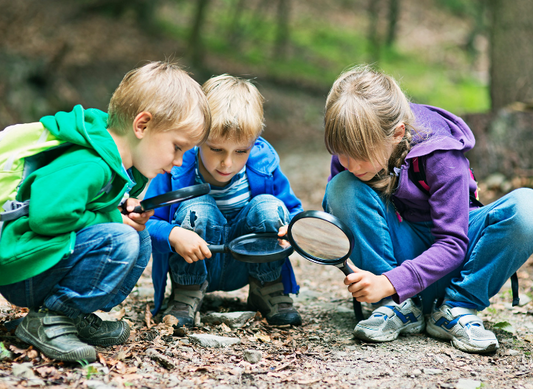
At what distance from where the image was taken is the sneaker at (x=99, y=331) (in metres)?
2.27

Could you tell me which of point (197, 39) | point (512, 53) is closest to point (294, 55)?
point (197, 39)

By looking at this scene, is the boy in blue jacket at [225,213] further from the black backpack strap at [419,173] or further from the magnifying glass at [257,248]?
the black backpack strap at [419,173]

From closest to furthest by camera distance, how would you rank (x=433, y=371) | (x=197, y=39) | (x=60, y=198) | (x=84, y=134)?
(x=60, y=198) < (x=84, y=134) < (x=433, y=371) < (x=197, y=39)

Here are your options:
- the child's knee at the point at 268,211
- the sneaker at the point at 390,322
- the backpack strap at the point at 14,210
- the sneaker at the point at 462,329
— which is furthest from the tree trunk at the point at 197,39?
the backpack strap at the point at 14,210

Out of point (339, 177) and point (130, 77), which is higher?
point (130, 77)

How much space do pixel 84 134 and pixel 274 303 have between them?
1383 millimetres

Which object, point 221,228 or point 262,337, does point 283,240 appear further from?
point 262,337

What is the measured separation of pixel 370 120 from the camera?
244cm

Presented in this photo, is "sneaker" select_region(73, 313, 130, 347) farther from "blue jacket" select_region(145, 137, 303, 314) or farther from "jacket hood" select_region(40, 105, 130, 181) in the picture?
"jacket hood" select_region(40, 105, 130, 181)

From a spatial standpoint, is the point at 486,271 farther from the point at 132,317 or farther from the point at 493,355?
the point at 132,317

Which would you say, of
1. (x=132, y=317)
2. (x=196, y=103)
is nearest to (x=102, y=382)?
(x=132, y=317)

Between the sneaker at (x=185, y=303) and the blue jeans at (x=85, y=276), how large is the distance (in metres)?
0.60

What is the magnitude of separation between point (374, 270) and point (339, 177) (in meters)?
0.51

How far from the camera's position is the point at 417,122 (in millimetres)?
2621
